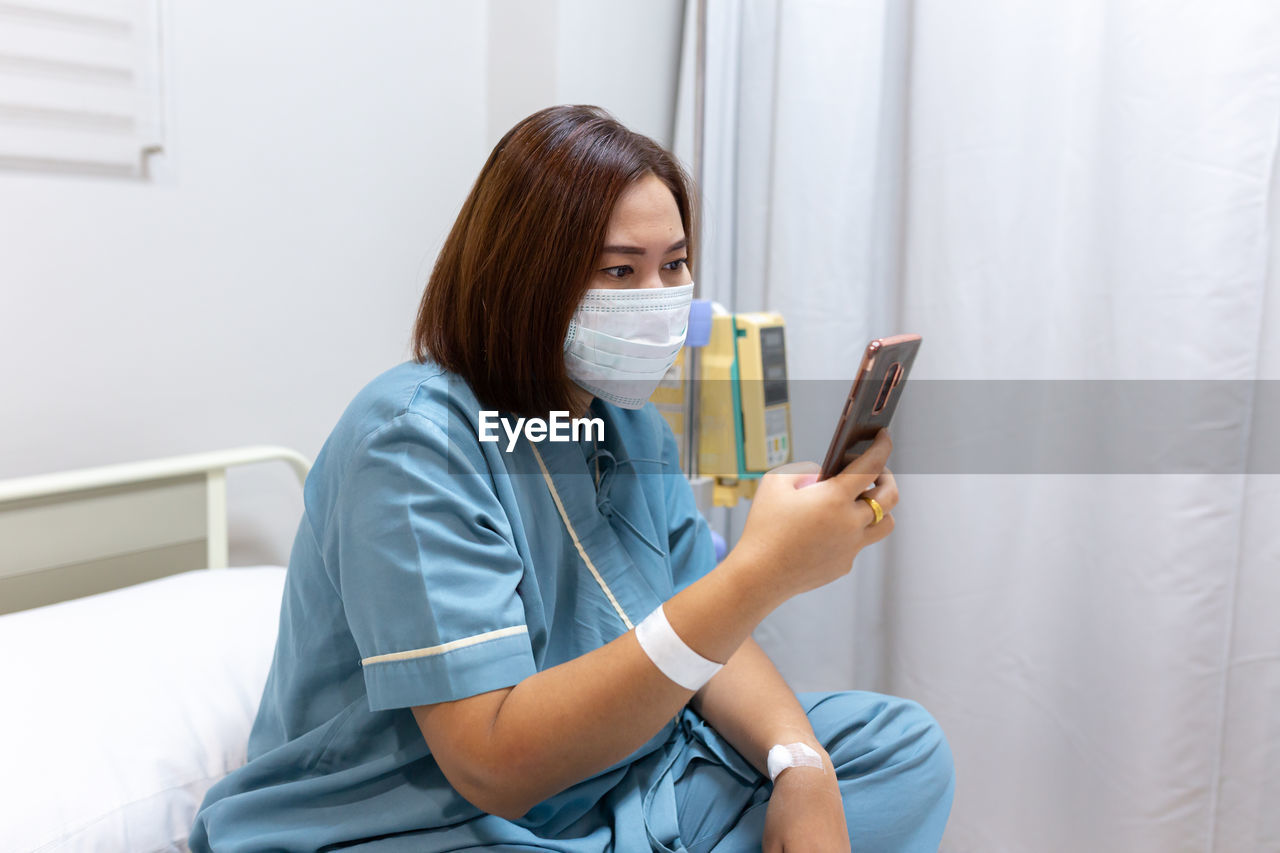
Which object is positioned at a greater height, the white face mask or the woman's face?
the woman's face

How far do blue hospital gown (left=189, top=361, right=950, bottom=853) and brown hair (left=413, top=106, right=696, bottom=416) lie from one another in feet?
0.14

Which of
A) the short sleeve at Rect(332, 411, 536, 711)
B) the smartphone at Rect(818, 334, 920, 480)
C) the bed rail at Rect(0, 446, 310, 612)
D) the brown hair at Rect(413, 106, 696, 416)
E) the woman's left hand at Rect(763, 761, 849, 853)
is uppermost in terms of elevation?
the brown hair at Rect(413, 106, 696, 416)

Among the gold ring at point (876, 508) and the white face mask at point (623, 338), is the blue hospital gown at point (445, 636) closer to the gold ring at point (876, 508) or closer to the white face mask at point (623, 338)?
the white face mask at point (623, 338)

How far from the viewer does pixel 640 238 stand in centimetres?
94

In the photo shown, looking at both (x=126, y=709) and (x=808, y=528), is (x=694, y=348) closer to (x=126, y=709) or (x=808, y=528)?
(x=808, y=528)

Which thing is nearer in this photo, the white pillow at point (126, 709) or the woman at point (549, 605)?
the woman at point (549, 605)

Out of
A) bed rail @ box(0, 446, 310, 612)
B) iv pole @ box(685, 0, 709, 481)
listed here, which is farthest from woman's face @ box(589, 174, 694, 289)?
bed rail @ box(0, 446, 310, 612)

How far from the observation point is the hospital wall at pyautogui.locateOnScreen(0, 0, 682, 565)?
52.2 inches

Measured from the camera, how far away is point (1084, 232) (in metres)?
1.50

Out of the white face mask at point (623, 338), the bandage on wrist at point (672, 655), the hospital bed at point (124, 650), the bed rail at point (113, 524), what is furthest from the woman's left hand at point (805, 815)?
the bed rail at point (113, 524)

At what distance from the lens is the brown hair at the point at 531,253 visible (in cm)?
91

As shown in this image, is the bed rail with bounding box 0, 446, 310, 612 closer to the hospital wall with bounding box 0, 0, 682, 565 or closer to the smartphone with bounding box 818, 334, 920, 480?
the hospital wall with bounding box 0, 0, 682, 565

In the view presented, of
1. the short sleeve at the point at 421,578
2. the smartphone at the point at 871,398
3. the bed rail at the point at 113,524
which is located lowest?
the bed rail at the point at 113,524

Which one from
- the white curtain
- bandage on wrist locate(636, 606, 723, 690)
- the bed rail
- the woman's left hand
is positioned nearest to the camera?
bandage on wrist locate(636, 606, 723, 690)
